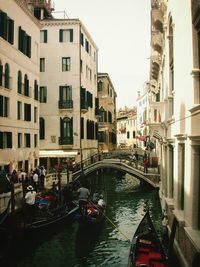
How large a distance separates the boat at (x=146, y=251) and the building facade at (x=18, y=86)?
9.03 metres

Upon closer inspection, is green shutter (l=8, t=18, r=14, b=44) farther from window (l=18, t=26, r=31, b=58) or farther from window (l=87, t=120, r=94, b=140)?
window (l=87, t=120, r=94, b=140)

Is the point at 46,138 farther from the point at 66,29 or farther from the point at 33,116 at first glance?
the point at 66,29

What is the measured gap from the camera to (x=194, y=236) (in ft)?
23.2

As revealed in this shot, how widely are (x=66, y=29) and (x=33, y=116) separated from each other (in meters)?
8.47

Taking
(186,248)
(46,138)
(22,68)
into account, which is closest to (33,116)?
(22,68)

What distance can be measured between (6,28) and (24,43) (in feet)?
8.28

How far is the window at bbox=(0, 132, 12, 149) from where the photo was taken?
1730cm

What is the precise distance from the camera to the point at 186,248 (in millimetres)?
7684

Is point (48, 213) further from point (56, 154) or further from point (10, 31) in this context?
point (56, 154)

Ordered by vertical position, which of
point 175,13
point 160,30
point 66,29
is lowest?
point 175,13

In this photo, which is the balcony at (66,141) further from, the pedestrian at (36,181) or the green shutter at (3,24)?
the green shutter at (3,24)

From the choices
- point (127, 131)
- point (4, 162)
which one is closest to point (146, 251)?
point (4, 162)

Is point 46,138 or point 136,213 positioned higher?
point 46,138

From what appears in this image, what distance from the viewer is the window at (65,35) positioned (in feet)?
88.7
